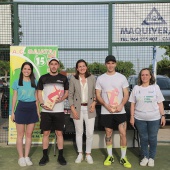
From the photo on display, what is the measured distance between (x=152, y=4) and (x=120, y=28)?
87 centimetres

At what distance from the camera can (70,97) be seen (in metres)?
4.98

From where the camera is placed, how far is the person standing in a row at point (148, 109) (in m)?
4.81

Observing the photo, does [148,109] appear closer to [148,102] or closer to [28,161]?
[148,102]

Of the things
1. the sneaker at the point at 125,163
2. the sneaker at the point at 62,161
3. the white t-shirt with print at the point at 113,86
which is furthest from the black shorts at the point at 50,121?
the sneaker at the point at 125,163

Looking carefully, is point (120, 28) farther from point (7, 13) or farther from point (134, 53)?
point (7, 13)

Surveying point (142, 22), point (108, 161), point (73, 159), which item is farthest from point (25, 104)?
point (142, 22)

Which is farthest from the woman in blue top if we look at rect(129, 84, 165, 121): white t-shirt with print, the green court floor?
rect(129, 84, 165, 121): white t-shirt with print

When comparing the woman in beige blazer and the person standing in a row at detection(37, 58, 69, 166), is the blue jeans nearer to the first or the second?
the woman in beige blazer

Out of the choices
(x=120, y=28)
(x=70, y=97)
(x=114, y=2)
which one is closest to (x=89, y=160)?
(x=70, y=97)

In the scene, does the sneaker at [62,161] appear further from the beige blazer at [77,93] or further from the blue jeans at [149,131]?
the blue jeans at [149,131]

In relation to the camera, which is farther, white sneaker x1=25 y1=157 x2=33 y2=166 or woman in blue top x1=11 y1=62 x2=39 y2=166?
white sneaker x1=25 y1=157 x2=33 y2=166

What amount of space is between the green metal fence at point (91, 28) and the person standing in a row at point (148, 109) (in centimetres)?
136

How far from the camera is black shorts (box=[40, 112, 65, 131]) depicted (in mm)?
4949

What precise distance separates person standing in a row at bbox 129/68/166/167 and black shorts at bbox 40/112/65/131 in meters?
1.25
